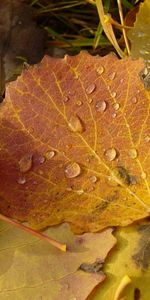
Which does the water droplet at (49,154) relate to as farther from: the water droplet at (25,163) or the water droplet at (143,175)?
the water droplet at (143,175)

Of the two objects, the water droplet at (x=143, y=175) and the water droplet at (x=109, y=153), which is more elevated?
the water droplet at (x=109, y=153)

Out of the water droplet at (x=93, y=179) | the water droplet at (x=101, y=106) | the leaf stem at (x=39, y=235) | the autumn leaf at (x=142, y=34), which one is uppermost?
the autumn leaf at (x=142, y=34)

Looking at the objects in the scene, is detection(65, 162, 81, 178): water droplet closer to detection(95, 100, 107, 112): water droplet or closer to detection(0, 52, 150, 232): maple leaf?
detection(0, 52, 150, 232): maple leaf

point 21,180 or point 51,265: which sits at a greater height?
point 21,180

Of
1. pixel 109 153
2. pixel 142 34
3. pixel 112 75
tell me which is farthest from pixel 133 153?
pixel 142 34

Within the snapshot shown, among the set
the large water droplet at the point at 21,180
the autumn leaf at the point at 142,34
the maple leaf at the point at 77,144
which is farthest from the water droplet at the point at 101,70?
the large water droplet at the point at 21,180

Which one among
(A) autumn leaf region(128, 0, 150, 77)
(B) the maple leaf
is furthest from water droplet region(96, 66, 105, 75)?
(A) autumn leaf region(128, 0, 150, 77)

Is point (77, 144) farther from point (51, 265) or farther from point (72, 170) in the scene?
point (51, 265)
